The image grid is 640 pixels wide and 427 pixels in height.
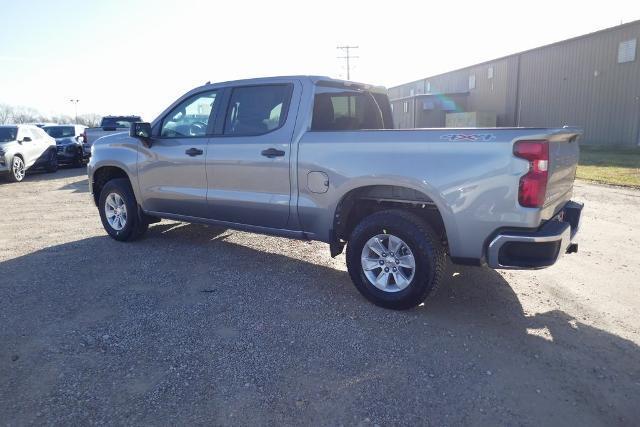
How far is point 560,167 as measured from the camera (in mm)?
3736

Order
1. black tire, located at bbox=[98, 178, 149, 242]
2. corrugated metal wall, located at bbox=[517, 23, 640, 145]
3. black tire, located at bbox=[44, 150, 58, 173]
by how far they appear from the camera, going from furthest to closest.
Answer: corrugated metal wall, located at bbox=[517, 23, 640, 145]
black tire, located at bbox=[44, 150, 58, 173]
black tire, located at bbox=[98, 178, 149, 242]

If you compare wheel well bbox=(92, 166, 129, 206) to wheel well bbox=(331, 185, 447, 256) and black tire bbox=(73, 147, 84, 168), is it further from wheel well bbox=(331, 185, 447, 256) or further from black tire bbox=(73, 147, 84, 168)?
black tire bbox=(73, 147, 84, 168)

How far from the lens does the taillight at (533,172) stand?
3.28m

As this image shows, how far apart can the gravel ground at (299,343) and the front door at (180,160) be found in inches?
26.8

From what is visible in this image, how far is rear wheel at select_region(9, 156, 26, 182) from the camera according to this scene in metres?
13.5

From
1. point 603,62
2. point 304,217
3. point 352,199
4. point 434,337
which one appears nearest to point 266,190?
point 304,217

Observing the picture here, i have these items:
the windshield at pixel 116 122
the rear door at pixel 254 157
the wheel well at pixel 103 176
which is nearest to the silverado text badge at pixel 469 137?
the rear door at pixel 254 157

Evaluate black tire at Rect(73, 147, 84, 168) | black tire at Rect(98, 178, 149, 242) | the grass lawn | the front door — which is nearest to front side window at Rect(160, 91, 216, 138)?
the front door

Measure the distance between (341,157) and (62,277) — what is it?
3244mm

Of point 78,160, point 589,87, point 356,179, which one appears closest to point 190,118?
point 356,179

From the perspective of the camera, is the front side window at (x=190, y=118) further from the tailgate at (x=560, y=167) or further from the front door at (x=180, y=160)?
the tailgate at (x=560, y=167)

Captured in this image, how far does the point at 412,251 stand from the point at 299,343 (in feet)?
3.87

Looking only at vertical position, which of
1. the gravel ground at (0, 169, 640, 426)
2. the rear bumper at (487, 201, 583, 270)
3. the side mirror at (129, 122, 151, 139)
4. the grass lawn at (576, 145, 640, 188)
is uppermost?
the side mirror at (129, 122, 151, 139)

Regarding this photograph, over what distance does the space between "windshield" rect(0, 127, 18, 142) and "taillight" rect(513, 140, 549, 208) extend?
48.7 feet
